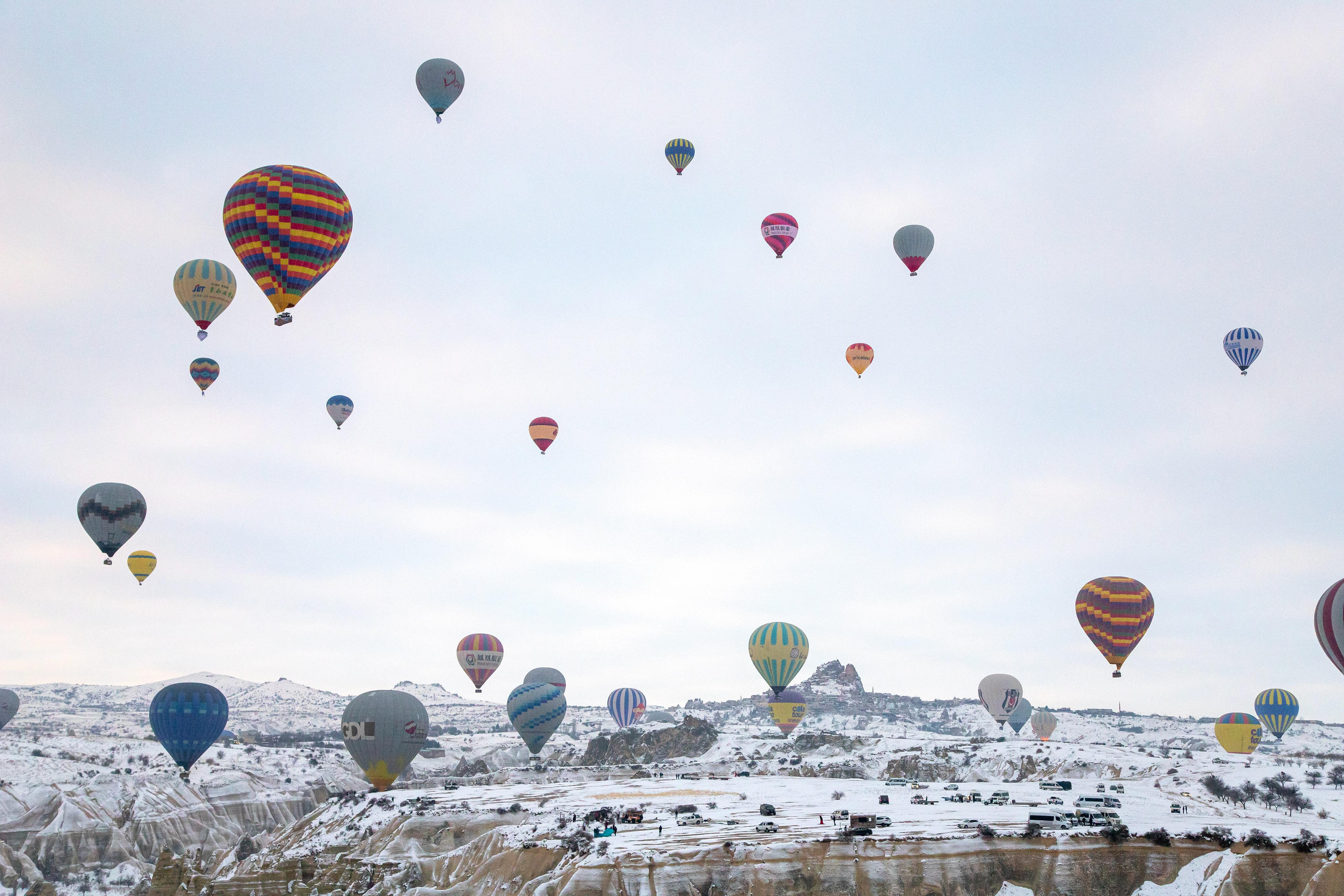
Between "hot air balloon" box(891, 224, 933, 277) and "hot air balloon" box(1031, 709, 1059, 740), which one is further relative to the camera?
"hot air balloon" box(1031, 709, 1059, 740)

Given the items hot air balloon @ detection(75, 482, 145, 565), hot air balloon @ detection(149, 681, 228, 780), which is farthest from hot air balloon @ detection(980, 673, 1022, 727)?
hot air balloon @ detection(75, 482, 145, 565)

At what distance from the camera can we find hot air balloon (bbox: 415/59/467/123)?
230 ft

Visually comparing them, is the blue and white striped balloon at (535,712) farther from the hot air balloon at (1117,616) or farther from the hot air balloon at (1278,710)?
the hot air balloon at (1278,710)

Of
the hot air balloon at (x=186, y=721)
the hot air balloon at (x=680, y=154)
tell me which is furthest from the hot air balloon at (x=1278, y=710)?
the hot air balloon at (x=186, y=721)

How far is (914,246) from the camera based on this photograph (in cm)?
8381

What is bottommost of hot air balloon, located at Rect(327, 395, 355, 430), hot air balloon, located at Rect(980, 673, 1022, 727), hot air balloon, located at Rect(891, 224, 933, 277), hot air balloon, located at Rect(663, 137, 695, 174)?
hot air balloon, located at Rect(980, 673, 1022, 727)

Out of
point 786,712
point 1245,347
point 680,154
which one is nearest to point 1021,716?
point 786,712

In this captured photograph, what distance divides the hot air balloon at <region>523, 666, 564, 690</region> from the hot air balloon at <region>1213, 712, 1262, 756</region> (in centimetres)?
7609

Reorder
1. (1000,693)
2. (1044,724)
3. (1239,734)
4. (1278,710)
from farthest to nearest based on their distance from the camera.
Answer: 1. (1044,724)
2. (1000,693)
3. (1278,710)
4. (1239,734)

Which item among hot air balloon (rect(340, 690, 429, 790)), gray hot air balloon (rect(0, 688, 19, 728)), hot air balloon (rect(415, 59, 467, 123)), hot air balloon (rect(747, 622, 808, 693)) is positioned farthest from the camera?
gray hot air balloon (rect(0, 688, 19, 728))

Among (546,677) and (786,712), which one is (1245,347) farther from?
(546,677)

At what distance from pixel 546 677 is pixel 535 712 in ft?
120

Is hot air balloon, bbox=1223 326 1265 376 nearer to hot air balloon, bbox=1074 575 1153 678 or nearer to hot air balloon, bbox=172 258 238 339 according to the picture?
hot air balloon, bbox=1074 575 1153 678

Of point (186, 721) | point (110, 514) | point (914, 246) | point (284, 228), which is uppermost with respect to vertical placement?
point (914, 246)
